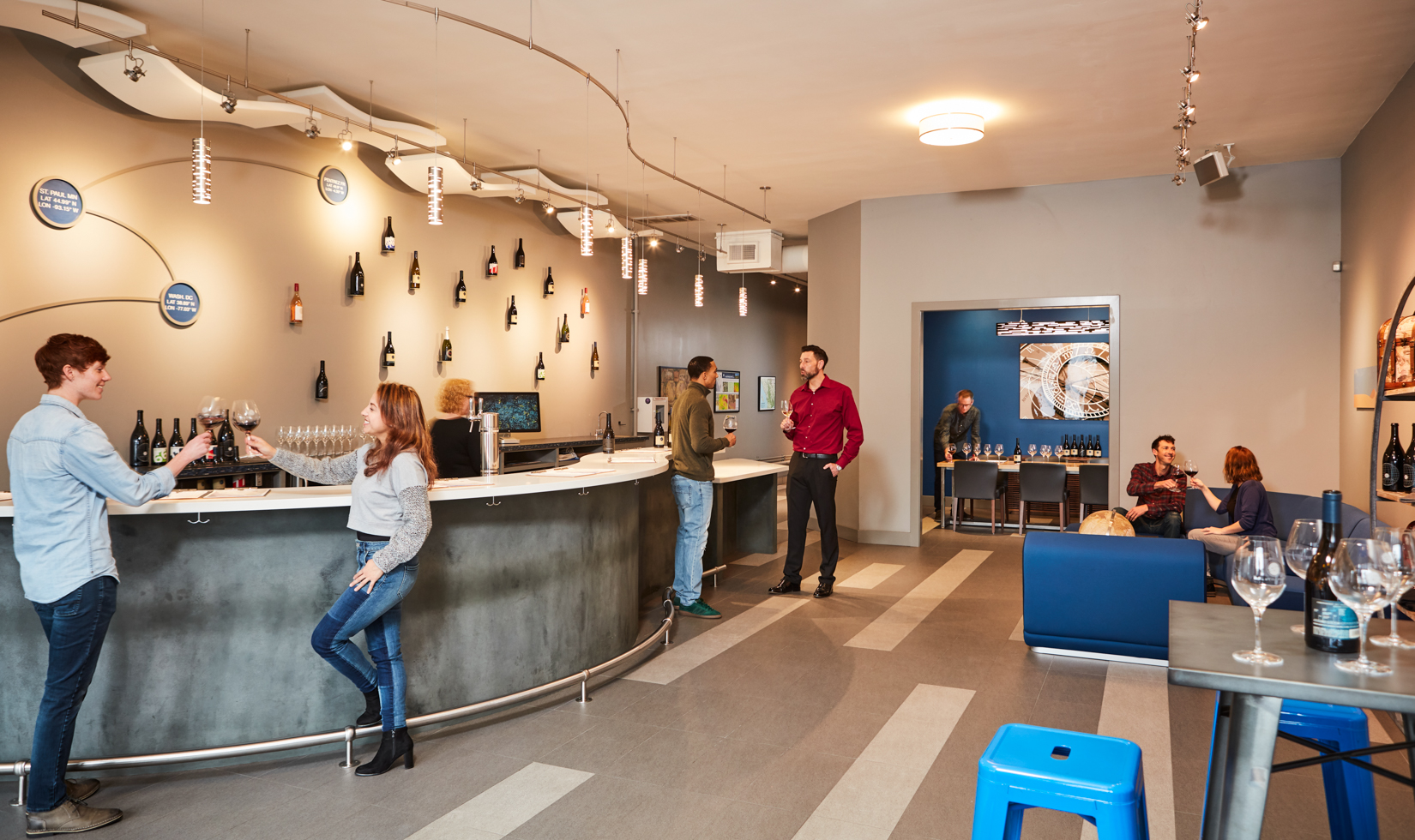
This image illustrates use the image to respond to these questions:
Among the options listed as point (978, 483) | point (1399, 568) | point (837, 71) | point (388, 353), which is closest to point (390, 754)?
point (1399, 568)

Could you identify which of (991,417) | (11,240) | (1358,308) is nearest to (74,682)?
(11,240)

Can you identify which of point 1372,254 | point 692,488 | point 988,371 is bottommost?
point 692,488

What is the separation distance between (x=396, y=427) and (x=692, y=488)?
2.83 metres

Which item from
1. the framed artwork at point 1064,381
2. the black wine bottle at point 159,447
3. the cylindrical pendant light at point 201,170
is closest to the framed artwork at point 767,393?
→ the framed artwork at point 1064,381

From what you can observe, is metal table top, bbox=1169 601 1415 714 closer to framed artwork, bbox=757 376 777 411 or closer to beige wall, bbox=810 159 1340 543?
beige wall, bbox=810 159 1340 543

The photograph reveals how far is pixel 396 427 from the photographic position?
11.4 feet

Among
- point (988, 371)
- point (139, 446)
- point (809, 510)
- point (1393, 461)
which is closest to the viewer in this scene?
point (1393, 461)

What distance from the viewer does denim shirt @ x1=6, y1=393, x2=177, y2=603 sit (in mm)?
2939

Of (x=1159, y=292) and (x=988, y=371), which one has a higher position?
(x=1159, y=292)

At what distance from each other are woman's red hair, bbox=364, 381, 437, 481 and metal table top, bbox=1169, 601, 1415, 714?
269 cm

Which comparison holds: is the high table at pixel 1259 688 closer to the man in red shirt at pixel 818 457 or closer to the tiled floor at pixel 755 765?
the tiled floor at pixel 755 765

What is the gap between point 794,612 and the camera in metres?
6.15

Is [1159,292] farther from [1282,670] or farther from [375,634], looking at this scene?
[375,634]

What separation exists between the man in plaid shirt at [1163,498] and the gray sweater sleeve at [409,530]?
5.67 metres
